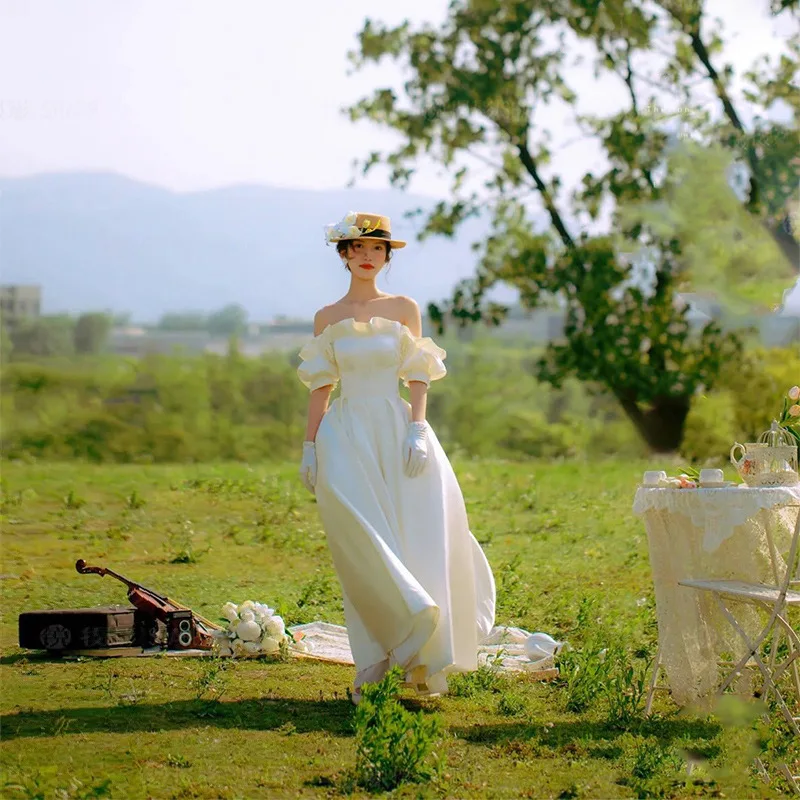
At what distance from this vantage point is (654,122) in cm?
1912

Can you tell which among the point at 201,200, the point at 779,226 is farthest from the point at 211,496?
the point at 201,200

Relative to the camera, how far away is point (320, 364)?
19.6 feet

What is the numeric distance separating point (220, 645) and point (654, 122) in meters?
14.4

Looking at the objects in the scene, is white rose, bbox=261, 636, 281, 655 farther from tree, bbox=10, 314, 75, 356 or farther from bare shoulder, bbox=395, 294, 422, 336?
tree, bbox=10, 314, 75, 356

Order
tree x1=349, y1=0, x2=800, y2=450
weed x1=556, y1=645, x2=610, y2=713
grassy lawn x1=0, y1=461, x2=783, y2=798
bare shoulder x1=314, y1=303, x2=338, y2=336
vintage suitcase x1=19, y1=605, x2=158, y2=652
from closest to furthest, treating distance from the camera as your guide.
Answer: grassy lawn x1=0, y1=461, x2=783, y2=798 < weed x1=556, y1=645, x2=610, y2=713 < bare shoulder x1=314, y1=303, x2=338, y2=336 < vintage suitcase x1=19, y1=605, x2=158, y2=652 < tree x1=349, y1=0, x2=800, y2=450

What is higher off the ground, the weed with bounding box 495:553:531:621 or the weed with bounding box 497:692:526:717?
the weed with bounding box 495:553:531:621

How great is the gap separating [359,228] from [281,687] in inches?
84.7

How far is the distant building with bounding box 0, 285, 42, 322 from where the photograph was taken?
71.1 feet

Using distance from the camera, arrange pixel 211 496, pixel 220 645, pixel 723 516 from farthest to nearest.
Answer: pixel 211 496 → pixel 220 645 → pixel 723 516

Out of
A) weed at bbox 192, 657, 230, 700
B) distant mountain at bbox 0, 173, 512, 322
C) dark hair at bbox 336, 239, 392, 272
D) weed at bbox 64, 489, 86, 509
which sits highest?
distant mountain at bbox 0, 173, 512, 322

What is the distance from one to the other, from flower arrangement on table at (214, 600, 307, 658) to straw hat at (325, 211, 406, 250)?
201cm

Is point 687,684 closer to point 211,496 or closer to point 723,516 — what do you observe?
point 723,516

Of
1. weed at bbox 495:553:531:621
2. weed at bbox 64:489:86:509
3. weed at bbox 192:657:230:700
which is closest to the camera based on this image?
weed at bbox 192:657:230:700

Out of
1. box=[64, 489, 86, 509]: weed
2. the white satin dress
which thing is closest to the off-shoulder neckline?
the white satin dress
